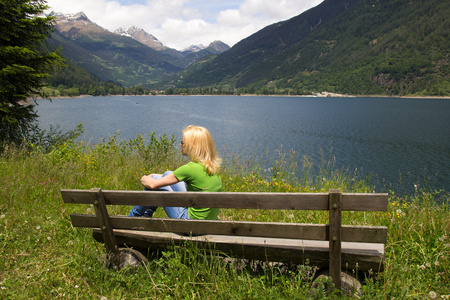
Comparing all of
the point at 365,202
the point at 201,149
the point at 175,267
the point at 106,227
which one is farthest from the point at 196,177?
the point at 365,202

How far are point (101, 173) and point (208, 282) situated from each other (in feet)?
17.2

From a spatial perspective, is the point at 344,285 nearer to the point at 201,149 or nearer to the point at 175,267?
the point at 175,267

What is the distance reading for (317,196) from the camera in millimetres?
2369

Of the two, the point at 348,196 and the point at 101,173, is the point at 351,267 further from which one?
the point at 101,173

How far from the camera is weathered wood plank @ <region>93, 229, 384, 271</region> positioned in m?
2.64

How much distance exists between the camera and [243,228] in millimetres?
2732

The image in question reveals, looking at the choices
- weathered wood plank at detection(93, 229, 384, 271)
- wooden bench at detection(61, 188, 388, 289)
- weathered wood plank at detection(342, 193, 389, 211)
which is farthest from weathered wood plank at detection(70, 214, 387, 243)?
weathered wood plank at detection(342, 193, 389, 211)

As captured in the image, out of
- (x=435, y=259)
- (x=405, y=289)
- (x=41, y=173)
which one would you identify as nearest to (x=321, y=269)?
(x=405, y=289)

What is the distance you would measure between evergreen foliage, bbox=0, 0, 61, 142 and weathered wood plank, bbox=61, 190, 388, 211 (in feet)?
24.4

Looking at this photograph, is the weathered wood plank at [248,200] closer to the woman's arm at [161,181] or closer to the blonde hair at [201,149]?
the woman's arm at [161,181]

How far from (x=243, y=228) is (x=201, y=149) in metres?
1.07

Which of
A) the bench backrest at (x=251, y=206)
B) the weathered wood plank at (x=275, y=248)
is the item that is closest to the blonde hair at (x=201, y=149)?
the bench backrest at (x=251, y=206)

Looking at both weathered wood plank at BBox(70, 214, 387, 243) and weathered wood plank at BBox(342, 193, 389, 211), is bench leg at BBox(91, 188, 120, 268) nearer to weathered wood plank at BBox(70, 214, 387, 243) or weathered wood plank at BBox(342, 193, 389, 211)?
weathered wood plank at BBox(70, 214, 387, 243)

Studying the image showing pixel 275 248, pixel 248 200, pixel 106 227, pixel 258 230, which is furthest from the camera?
pixel 106 227
